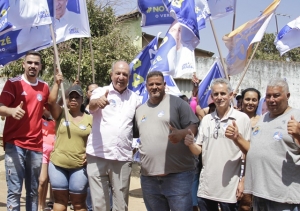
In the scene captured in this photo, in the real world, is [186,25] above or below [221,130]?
above

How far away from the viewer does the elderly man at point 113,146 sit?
5.30m

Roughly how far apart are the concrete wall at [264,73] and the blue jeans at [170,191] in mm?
11417

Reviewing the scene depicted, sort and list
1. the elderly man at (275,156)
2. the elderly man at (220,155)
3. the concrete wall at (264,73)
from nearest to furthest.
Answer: the elderly man at (275,156) → the elderly man at (220,155) → the concrete wall at (264,73)

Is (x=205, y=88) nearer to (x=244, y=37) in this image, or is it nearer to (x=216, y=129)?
(x=244, y=37)

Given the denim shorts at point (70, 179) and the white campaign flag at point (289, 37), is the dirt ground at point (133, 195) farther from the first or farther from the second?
the white campaign flag at point (289, 37)

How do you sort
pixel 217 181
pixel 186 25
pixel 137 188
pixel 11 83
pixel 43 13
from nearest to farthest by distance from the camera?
pixel 217 181 → pixel 11 83 → pixel 43 13 → pixel 186 25 → pixel 137 188

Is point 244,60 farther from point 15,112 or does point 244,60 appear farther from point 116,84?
point 15,112

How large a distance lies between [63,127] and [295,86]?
41.1 feet

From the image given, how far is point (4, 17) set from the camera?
5766mm

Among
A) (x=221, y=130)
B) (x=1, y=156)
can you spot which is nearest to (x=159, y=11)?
(x=221, y=130)

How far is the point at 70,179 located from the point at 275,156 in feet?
8.80

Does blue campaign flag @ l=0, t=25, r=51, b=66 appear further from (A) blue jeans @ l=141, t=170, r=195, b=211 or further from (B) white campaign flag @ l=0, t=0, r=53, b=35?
(A) blue jeans @ l=141, t=170, r=195, b=211

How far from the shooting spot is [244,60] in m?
7.55


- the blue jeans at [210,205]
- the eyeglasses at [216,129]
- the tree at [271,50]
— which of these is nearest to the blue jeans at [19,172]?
the blue jeans at [210,205]
